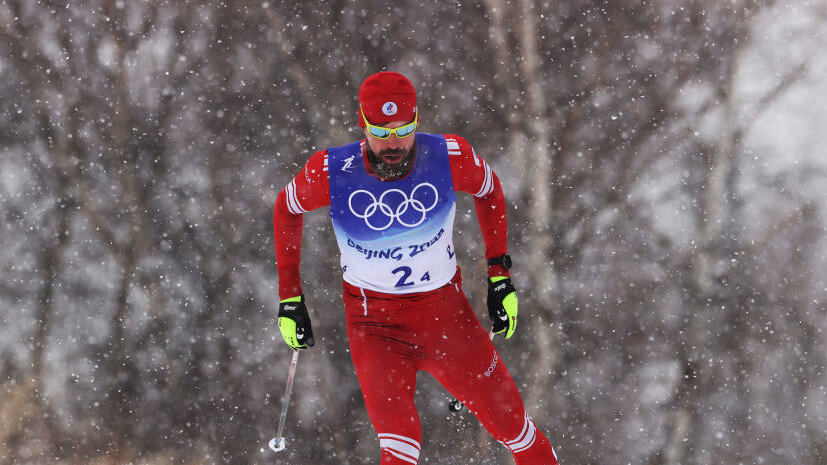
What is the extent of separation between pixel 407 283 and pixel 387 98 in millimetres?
954

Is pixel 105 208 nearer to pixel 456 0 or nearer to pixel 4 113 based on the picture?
pixel 4 113

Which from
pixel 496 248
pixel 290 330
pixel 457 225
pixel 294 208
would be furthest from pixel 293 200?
pixel 457 225

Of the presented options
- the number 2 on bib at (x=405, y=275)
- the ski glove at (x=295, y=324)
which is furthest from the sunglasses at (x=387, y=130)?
the ski glove at (x=295, y=324)

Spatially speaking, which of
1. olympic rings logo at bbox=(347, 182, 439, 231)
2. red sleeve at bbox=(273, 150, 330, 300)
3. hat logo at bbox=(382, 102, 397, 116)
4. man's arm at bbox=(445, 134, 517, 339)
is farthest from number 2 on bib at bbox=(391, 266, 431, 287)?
hat logo at bbox=(382, 102, 397, 116)

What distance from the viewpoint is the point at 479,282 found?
779 cm

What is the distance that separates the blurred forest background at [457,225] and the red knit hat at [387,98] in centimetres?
462

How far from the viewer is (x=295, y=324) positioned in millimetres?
3410

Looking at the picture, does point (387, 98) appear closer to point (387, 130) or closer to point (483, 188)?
point (387, 130)

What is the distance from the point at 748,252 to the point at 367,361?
19.3ft

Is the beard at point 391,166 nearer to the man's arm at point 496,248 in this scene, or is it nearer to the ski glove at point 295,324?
the man's arm at point 496,248

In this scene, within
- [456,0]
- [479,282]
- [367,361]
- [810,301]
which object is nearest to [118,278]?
[479,282]

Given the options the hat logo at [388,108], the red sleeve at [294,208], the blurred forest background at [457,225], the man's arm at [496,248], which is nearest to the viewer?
the hat logo at [388,108]

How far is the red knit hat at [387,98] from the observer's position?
9.32 ft

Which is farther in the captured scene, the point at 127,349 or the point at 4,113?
the point at 127,349
